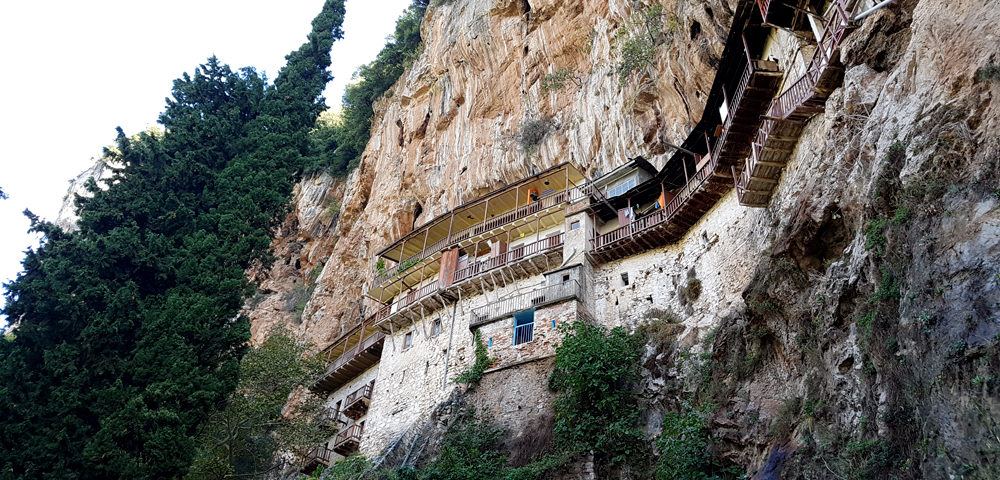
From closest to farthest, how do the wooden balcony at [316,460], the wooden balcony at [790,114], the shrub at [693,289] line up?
the wooden balcony at [790,114] < the shrub at [693,289] < the wooden balcony at [316,460]

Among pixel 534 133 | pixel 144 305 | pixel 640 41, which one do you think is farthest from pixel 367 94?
pixel 144 305

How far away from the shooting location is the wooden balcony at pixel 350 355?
28.2 m

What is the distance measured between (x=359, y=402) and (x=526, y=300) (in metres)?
8.94

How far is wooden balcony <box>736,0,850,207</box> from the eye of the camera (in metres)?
12.8

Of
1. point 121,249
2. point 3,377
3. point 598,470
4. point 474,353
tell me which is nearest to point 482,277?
point 474,353

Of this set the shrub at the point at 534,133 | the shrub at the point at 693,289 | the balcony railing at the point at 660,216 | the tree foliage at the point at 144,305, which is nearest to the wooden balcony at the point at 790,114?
the balcony railing at the point at 660,216

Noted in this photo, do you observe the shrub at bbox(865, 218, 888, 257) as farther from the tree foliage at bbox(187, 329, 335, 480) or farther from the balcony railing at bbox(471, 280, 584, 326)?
the tree foliage at bbox(187, 329, 335, 480)

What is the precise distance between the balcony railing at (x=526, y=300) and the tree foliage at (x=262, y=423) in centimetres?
776

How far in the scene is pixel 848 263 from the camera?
1063cm

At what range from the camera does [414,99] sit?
3756 cm

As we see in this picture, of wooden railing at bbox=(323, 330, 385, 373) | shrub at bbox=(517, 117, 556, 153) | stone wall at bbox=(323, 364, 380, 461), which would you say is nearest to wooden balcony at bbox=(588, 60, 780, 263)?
shrub at bbox=(517, 117, 556, 153)

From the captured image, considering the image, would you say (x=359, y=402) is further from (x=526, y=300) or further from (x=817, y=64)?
(x=817, y=64)

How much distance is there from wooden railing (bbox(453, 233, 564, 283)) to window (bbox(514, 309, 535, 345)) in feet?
8.39

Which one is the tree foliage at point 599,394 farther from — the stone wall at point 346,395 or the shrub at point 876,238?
the stone wall at point 346,395
